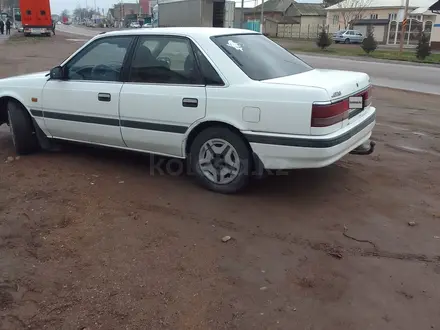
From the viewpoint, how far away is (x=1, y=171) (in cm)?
569

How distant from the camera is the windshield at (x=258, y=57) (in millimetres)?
4691

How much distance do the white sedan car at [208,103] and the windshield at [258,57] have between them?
0.6 inches

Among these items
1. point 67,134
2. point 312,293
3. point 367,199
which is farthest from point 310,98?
point 67,134

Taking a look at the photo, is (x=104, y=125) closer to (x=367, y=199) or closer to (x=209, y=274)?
(x=209, y=274)

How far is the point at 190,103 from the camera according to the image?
4723 mm

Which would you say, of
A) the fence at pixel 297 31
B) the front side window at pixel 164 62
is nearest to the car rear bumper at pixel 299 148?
the front side window at pixel 164 62

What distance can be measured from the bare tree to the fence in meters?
Result: 4.71

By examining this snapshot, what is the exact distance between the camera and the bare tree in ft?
172

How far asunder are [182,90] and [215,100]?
40cm

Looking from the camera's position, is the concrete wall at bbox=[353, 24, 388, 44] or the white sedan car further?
the concrete wall at bbox=[353, 24, 388, 44]

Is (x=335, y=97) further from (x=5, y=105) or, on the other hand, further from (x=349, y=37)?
(x=349, y=37)

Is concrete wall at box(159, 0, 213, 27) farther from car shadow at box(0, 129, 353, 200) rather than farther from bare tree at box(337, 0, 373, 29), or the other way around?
bare tree at box(337, 0, 373, 29)

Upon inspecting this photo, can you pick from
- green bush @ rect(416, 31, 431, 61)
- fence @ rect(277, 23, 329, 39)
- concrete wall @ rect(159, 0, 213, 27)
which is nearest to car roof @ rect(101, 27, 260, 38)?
concrete wall @ rect(159, 0, 213, 27)

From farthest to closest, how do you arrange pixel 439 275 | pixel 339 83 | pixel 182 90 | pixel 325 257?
pixel 182 90, pixel 339 83, pixel 325 257, pixel 439 275
